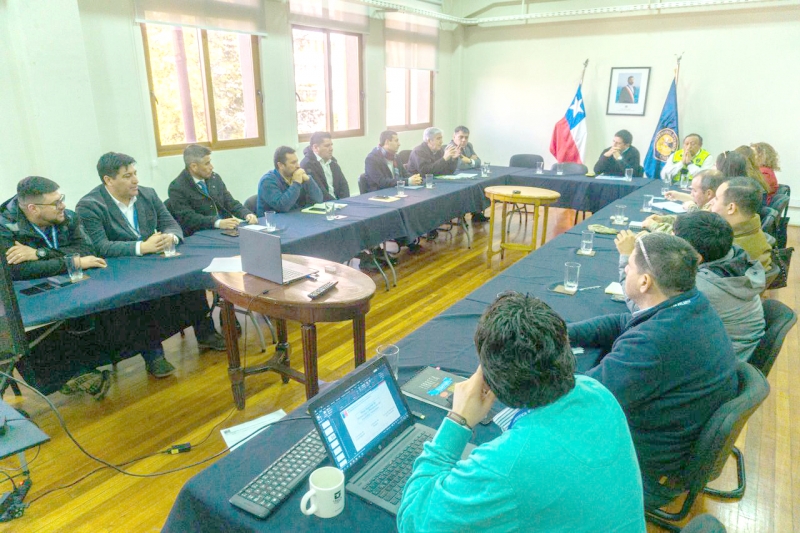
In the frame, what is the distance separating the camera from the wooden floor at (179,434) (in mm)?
1904

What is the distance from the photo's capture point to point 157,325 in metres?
2.80

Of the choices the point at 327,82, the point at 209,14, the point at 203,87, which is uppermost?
the point at 209,14

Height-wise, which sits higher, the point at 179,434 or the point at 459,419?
the point at 459,419

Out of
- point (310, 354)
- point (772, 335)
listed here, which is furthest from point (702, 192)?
point (310, 354)

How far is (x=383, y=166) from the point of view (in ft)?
16.6

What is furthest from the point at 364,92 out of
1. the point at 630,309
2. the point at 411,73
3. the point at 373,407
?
the point at 373,407

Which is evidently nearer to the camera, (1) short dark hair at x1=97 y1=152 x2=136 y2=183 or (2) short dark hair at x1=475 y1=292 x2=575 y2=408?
(2) short dark hair at x1=475 y1=292 x2=575 y2=408

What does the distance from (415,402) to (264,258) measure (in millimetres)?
1102

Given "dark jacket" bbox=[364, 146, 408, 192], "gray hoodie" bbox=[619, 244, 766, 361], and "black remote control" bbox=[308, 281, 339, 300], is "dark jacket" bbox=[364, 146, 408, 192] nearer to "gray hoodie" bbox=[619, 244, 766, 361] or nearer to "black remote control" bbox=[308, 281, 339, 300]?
"black remote control" bbox=[308, 281, 339, 300]

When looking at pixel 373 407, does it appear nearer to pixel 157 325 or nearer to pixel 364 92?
pixel 157 325

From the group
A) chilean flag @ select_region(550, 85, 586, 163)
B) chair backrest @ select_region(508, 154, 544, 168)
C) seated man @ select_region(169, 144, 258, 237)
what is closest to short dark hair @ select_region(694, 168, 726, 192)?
seated man @ select_region(169, 144, 258, 237)

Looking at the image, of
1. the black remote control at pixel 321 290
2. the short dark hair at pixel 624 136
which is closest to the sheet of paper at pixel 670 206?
the short dark hair at pixel 624 136

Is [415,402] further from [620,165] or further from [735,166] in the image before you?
[620,165]

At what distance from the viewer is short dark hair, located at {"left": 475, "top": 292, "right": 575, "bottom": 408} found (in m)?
0.82
